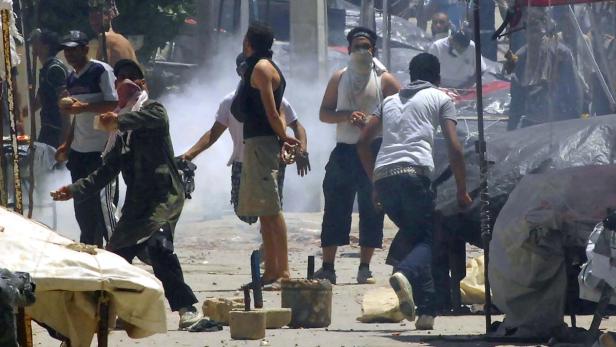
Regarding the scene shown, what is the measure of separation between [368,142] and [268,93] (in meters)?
0.73

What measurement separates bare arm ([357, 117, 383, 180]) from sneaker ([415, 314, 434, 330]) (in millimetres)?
1422

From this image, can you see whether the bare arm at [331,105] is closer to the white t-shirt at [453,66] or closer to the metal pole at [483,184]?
the metal pole at [483,184]

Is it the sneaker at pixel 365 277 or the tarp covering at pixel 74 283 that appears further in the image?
the sneaker at pixel 365 277

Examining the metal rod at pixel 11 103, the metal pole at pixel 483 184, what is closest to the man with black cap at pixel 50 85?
the metal pole at pixel 483 184

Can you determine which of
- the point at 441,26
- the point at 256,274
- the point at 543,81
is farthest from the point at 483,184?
the point at 441,26

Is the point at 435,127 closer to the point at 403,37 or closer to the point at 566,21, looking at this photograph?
the point at 566,21

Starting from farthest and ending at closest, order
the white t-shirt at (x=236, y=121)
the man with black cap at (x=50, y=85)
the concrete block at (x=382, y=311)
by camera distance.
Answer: the man with black cap at (x=50, y=85), the white t-shirt at (x=236, y=121), the concrete block at (x=382, y=311)

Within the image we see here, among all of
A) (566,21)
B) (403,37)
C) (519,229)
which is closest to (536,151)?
(519,229)

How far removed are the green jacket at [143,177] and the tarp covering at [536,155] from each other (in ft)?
5.75

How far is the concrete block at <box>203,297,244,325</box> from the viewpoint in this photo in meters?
8.79

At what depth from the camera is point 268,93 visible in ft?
33.1

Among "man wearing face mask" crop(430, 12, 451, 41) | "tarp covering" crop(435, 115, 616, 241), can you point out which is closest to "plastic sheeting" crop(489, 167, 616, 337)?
"tarp covering" crop(435, 115, 616, 241)

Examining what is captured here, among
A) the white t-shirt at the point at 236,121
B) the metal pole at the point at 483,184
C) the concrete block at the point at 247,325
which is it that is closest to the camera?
the concrete block at the point at 247,325

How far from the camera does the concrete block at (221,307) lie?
879cm
